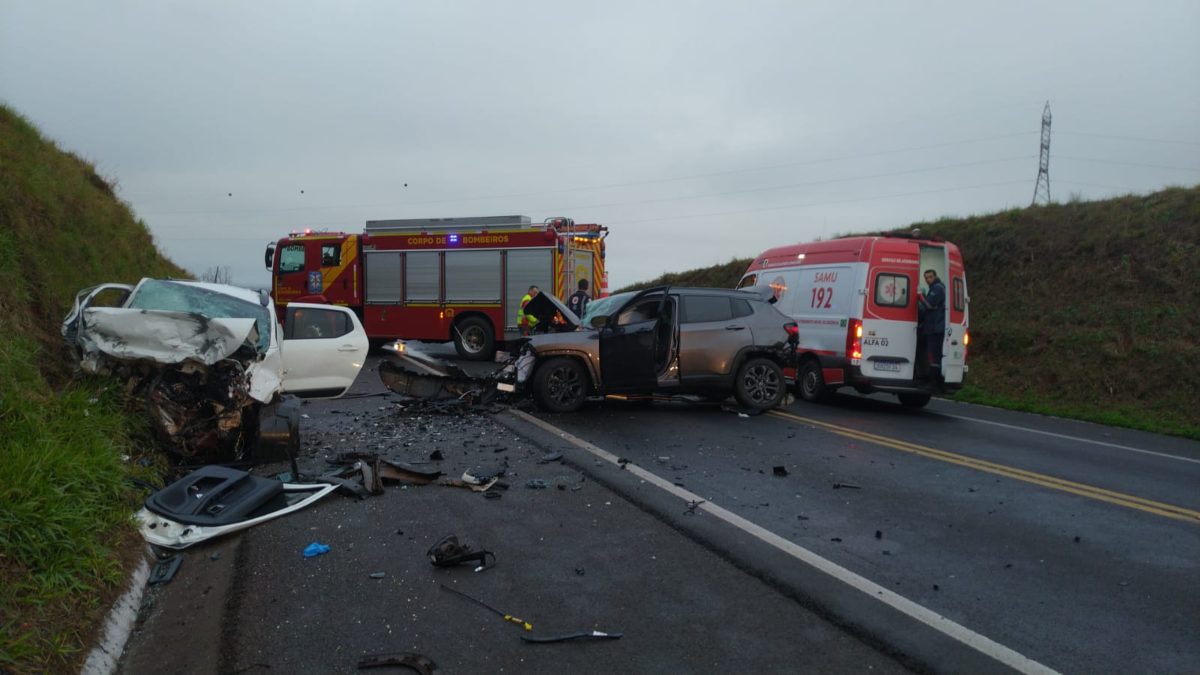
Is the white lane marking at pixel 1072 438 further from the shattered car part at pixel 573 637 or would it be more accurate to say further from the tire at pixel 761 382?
the shattered car part at pixel 573 637

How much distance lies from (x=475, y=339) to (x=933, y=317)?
1125cm

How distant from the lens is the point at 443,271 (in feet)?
62.7

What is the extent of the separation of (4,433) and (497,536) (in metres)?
3.17

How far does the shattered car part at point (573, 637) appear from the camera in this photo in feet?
12.1

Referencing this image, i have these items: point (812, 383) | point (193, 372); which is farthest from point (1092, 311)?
point (193, 372)

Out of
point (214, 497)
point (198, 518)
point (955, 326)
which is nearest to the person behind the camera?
point (198, 518)

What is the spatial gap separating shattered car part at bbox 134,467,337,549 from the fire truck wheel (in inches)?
509

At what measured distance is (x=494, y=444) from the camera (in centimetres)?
839

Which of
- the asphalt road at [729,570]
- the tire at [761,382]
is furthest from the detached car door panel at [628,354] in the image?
the asphalt road at [729,570]

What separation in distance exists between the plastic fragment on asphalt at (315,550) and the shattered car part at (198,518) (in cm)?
70

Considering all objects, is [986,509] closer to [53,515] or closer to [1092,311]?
[53,515]

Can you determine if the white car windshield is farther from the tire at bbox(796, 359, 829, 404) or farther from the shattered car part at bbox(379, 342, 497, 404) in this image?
the tire at bbox(796, 359, 829, 404)

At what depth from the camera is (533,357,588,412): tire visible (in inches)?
413

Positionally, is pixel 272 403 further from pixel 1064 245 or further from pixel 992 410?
pixel 1064 245
